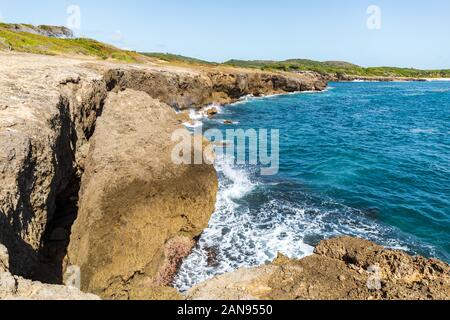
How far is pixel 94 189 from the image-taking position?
464 inches

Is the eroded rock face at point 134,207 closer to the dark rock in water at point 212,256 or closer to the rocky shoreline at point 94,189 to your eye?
the rocky shoreline at point 94,189

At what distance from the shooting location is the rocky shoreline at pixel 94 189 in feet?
27.0

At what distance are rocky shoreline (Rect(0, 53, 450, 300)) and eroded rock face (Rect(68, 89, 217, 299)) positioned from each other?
4cm

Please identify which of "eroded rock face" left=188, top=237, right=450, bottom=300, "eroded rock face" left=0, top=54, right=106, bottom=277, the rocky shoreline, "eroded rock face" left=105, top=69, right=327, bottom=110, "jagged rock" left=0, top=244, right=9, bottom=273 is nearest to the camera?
"jagged rock" left=0, top=244, right=9, bottom=273

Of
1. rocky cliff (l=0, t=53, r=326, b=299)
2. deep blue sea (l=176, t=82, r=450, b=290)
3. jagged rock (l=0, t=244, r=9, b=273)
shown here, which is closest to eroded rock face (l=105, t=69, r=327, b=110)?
rocky cliff (l=0, t=53, r=326, b=299)

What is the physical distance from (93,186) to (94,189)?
6.0 inches

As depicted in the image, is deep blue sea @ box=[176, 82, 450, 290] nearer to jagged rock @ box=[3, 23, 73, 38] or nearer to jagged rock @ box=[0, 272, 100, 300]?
jagged rock @ box=[0, 272, 100, 300]

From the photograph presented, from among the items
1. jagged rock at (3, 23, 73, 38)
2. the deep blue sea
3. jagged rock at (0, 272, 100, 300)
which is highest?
jagged rock at (3, 23, 73, 38)

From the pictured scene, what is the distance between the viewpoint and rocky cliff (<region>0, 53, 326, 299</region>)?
8.49 meters

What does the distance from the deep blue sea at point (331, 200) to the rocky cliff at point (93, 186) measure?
7.51 feet

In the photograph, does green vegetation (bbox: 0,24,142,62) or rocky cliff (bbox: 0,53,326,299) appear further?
green vegetation (bbox: 0,24,142,62)

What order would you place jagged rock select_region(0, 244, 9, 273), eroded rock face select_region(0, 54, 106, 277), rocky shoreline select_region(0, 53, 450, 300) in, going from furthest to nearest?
1. rocky shoreline select_region(0, 53, 450, 300)
2. eroded rock face select_region(0, 54, 106, 277)
3. jagged rock select_region(0, 244, 9, 273)

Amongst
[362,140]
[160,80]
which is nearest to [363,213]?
[362,140]
